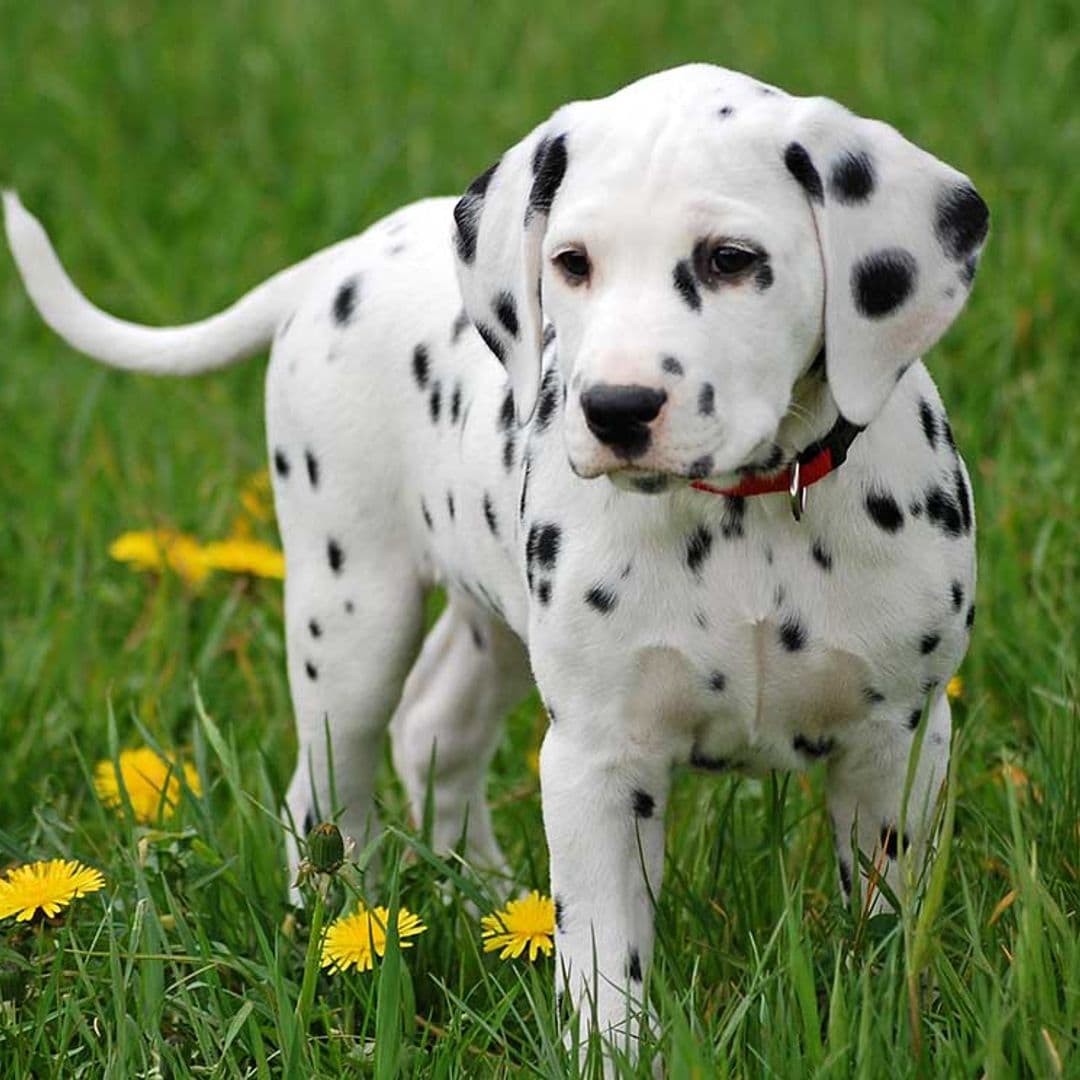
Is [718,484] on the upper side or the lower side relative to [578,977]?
A: upper

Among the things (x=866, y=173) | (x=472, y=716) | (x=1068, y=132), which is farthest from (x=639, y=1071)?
(x=1068, y=132)

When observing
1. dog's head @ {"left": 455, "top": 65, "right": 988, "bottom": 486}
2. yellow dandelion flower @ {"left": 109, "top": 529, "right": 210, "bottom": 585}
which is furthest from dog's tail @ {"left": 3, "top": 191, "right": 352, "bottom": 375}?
dog's head @ {"left": 455, "top": 65, "right": 988, "bottom": 486}

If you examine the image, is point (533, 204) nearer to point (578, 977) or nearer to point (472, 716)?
point (578, 977)

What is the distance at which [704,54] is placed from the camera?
879cm

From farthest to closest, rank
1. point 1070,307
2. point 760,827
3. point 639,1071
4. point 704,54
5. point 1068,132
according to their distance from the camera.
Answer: point 704,54 < point 1068,132 < point 1070,307 < point 760,827 < point 639,1071

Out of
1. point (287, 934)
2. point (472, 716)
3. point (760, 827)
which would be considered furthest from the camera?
point (472, 716)

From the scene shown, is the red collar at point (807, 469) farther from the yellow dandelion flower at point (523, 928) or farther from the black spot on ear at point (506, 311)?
the yellow dandelion flower at point (523, 928)

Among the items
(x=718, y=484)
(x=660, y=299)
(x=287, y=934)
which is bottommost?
(x=287, y=934)

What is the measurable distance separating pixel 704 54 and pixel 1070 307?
256cm

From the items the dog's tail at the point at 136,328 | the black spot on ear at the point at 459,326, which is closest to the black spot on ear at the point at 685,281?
the black spot on ear at the point at 459,326

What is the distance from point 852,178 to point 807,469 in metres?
0.47

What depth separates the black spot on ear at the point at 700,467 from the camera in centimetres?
317

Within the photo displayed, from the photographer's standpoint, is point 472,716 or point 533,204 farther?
point 472,716

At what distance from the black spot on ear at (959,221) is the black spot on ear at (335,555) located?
167 centimetres
